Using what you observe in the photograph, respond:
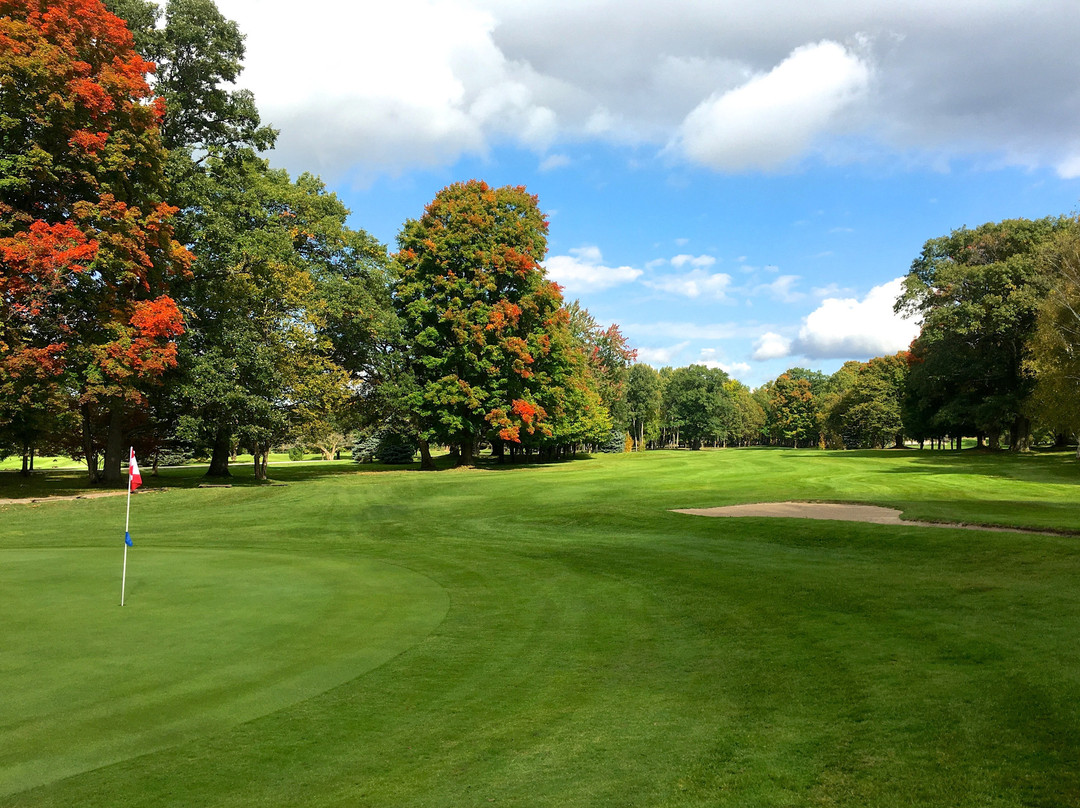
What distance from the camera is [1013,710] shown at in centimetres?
549

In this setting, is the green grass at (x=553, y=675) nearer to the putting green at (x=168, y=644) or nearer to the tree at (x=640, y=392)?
the putting green at (x=168, y=644)

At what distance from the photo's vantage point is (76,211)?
26859 millimetres

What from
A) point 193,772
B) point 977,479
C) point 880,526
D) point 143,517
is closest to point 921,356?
point 977,479

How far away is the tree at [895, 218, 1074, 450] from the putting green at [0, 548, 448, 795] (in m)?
51.2

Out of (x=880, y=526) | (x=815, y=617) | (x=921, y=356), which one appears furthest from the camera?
(x=921, y=356)

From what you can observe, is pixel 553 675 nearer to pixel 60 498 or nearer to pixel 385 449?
pixel 60 498

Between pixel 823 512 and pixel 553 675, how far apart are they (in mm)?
16950

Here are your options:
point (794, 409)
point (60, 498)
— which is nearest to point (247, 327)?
point (60, 498)

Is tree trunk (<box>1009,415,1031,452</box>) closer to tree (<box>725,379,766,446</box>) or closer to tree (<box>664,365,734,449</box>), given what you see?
tree (<box>664,365,734,449</box>)

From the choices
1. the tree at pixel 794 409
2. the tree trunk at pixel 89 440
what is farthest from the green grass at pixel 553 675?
the tree at pixel 794 409

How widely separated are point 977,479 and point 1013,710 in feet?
103

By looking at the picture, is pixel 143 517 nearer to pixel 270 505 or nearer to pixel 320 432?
pixel 270 505

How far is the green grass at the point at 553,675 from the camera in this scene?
468 centimetres

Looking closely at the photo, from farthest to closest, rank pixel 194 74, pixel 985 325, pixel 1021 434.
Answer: pixel 1021 434 < pixel 985 325 < pixel 194 74
